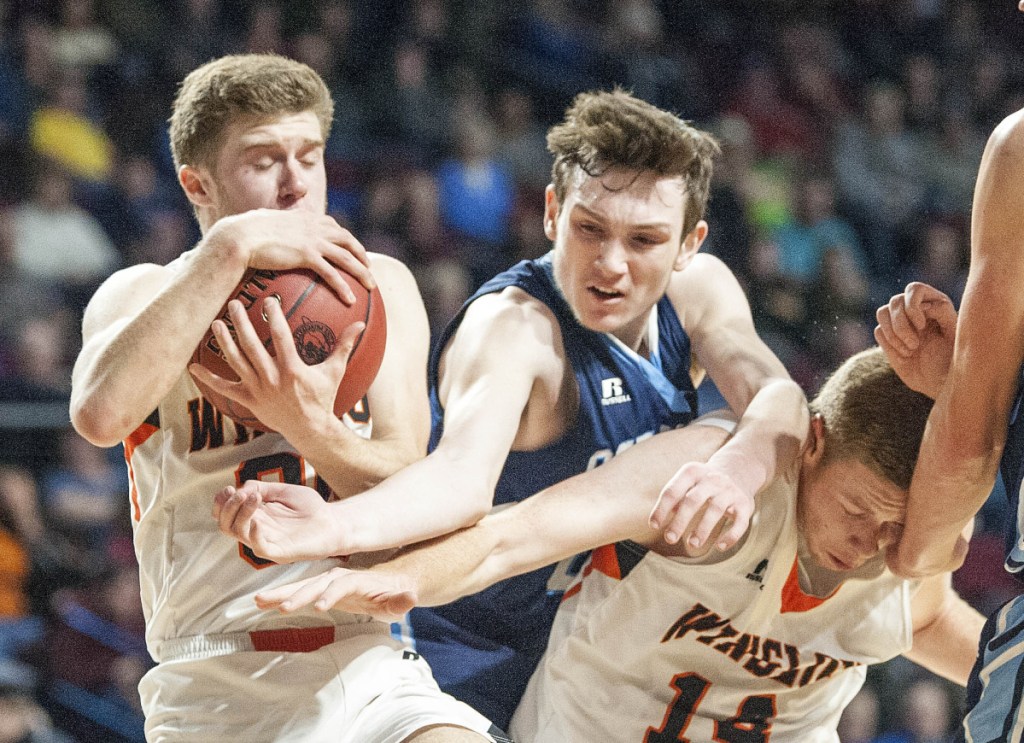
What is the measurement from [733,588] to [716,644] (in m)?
0.14

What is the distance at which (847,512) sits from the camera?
9.70 feet

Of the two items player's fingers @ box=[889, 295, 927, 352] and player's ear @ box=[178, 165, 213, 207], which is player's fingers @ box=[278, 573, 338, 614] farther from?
player's fingers @ box=[889, 295, 927, 352]

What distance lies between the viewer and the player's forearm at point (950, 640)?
3.48m

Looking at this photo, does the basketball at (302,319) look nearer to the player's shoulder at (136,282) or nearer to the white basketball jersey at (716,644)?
the player's shoulder at (136,282)

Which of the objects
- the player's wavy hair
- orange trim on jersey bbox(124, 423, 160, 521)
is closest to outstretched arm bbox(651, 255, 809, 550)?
the player's wavy hair

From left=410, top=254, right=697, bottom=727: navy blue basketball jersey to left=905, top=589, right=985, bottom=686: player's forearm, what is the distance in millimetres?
880

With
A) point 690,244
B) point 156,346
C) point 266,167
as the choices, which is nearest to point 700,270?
point 690,244

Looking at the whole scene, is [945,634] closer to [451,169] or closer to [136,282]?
[136,282]

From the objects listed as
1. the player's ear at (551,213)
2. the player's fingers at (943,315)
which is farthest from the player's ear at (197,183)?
the player's fingers at (943,315)

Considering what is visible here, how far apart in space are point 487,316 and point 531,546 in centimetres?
68

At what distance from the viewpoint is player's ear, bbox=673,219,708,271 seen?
11.3 ft

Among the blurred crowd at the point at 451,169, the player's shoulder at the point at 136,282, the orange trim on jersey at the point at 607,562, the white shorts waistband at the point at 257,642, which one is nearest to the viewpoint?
the white shorts waistband at the point at 257,642

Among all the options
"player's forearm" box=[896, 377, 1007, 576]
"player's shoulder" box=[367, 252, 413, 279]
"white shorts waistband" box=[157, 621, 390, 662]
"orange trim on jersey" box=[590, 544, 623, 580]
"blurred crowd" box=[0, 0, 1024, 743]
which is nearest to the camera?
"player's forearm" box=[896, 377, 1007, 576]

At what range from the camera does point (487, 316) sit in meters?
3.29
